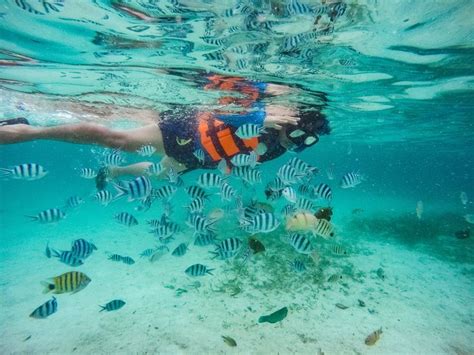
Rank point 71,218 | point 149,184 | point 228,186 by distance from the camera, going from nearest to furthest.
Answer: point 149,184
point 228,186
point 71,218

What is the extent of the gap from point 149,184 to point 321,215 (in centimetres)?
423

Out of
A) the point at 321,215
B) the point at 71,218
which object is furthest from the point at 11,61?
the point at 71,218

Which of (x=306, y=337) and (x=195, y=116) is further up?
(x=195, y=116)

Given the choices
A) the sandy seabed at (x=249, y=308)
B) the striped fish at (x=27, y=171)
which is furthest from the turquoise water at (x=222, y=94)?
the striped fish at (x=27, y=171)

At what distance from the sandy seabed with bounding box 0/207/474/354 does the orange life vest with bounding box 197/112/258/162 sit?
468 cm

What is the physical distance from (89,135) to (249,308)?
7.28 metres

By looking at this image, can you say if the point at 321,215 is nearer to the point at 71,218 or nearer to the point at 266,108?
the point at 266,108

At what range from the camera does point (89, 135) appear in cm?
929

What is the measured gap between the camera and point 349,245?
663 inches

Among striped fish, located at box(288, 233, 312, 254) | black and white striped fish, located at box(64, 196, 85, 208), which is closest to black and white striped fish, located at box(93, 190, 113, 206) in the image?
black and white striped fish, located at box(64, 196, 85, 208)

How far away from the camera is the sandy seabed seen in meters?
7.57

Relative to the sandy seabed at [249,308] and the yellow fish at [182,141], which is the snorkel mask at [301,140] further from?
the sandy seabed at [249,308]

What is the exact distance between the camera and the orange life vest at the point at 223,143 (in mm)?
9523

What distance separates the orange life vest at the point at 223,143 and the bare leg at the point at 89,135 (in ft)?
6.53
